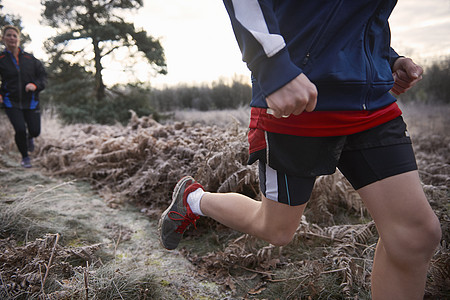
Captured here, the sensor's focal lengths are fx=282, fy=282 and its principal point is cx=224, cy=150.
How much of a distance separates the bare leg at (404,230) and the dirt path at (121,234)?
1.07 meters

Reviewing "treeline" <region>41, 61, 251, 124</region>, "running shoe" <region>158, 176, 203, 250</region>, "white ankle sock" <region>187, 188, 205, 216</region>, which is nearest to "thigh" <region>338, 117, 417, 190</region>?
"white ankle sock" <region>187, 188, 205, 216</region>

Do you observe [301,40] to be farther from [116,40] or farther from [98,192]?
[116,40]

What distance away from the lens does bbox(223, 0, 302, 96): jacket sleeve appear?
40.3 inches

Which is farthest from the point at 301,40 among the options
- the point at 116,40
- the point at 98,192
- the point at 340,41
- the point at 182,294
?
the point at 116,40

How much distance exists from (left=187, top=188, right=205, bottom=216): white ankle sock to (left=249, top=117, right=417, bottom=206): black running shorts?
0.67 m

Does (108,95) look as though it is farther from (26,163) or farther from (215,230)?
(215,230)

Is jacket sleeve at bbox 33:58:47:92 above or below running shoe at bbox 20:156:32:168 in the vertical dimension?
above

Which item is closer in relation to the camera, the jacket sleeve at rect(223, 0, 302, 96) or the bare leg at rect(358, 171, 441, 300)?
the jacket sleeve at rect(223, 0, 302, 96)

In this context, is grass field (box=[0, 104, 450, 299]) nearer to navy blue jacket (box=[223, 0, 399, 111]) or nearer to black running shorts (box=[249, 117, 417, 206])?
black running shorts (box=[249, 117, 417, 206])

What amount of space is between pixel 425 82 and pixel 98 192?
1570 centimetres

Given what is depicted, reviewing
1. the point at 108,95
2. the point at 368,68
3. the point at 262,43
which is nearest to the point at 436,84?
the point at 368,68

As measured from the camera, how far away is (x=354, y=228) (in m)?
2.25

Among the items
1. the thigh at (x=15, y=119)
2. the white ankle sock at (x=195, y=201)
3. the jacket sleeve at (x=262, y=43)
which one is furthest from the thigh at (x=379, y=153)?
the thigh at (x=15, y=119)

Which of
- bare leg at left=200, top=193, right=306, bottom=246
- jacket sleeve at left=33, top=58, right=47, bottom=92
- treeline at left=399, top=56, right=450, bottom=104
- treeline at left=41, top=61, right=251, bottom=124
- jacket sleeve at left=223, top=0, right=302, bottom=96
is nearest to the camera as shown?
jacket sleeve at left=223, top=0, right=302, bottom=96
